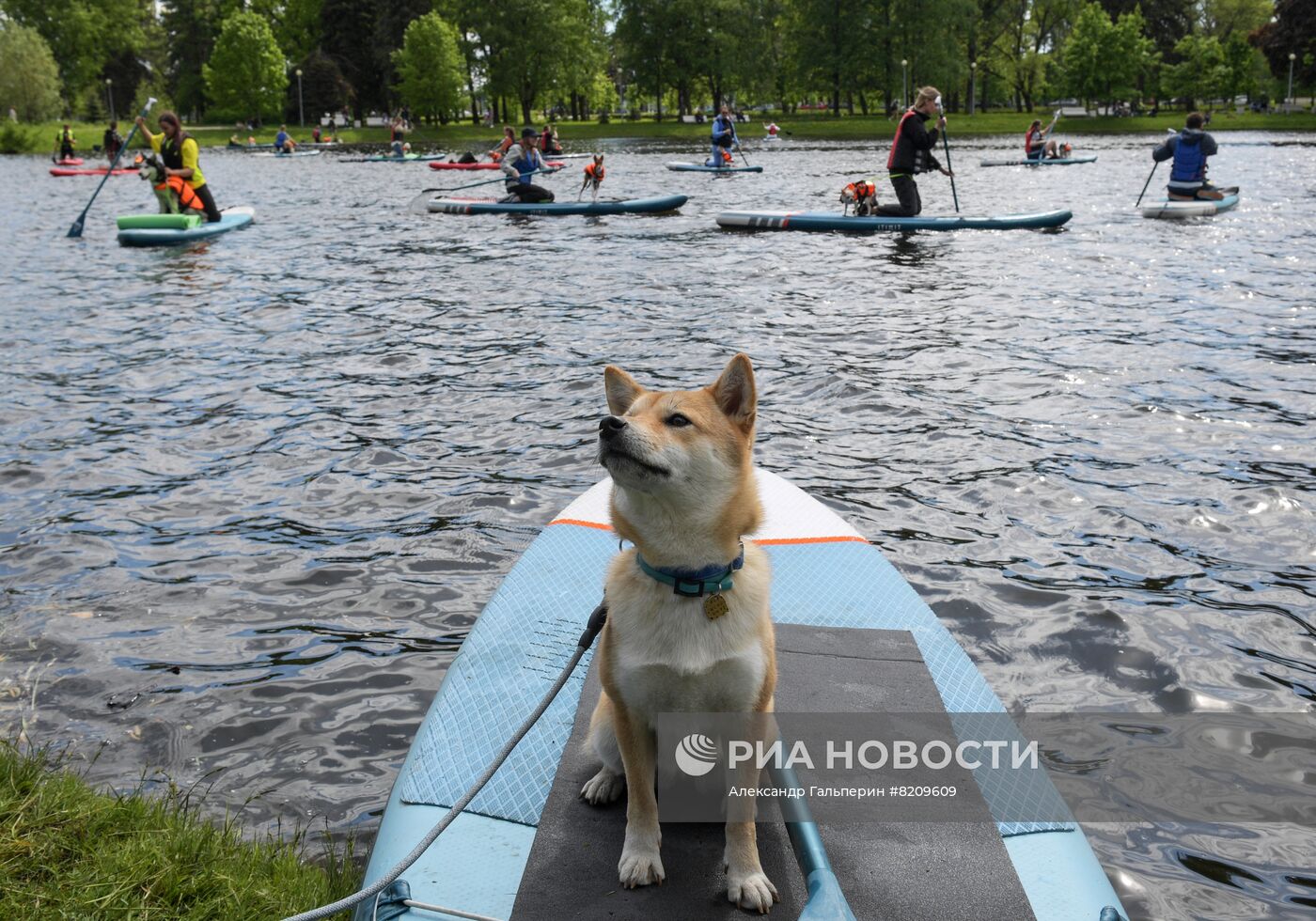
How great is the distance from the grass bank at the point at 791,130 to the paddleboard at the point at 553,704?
207 feet

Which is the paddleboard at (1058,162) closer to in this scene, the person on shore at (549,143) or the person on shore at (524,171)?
the person on shore at (549,143)

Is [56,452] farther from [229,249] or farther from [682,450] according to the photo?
[229,249]

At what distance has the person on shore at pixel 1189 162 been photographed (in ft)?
75.2

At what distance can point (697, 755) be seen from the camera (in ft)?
10.8

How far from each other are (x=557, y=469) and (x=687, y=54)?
8571cm

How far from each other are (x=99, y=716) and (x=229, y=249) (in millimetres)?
18482

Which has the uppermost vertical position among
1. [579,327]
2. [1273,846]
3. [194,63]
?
[194,63]

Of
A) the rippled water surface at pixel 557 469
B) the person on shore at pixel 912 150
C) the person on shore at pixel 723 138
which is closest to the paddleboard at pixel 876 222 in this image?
the person on shore at pixel 912 150

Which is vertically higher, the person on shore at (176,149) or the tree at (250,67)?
the tree at (250,67)

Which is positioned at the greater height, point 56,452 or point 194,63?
point 194,63

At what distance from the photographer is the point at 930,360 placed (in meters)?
12.3

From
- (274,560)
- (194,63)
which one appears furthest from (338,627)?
(194,63)

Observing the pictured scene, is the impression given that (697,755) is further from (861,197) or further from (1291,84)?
(1291,84)

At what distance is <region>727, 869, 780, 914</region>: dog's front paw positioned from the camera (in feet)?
9.96
